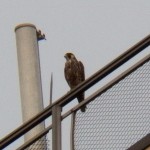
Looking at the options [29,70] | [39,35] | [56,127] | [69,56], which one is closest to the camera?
[56,127]

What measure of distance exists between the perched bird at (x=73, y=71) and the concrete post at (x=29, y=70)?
972mm

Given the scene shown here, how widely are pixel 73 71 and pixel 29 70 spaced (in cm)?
143

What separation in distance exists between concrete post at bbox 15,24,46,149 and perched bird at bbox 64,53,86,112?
972mm

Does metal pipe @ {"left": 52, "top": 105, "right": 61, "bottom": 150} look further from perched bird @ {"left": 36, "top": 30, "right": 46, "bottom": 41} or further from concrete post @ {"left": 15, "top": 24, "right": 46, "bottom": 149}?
perched bird @ {"left": 36, "top": 30, "right": 46, "bottom": 41}

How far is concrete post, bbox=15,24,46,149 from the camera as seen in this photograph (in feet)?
31.8

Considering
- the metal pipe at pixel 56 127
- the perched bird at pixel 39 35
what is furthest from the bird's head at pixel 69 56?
the metal pipe at pixel 56 127

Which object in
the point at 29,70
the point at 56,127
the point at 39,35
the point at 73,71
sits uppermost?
the point at 39,35

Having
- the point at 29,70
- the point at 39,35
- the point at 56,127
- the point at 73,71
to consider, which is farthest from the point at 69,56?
the point at 56,127

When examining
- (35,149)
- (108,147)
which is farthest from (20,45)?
(108,147)

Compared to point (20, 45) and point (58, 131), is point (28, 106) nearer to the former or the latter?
point (20, 45)

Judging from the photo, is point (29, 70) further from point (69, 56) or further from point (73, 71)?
point (69, 56)

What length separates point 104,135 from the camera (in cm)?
495

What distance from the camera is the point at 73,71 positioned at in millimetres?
11617

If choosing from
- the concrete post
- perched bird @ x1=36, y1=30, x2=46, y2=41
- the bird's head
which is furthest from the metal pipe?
the bird's head
